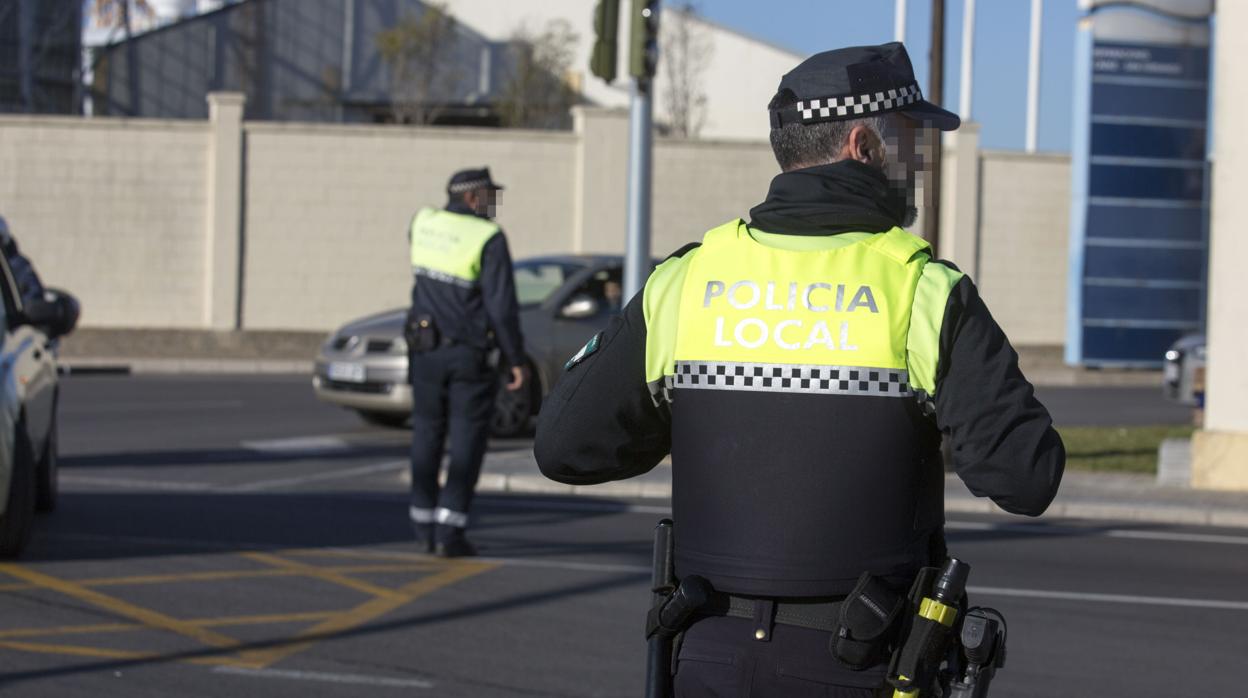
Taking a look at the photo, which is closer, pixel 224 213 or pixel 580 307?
pixel 580 307

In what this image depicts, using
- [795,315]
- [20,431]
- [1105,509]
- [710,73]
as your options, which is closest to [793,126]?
[795,315]

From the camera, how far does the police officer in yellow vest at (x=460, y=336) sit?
28.2ft

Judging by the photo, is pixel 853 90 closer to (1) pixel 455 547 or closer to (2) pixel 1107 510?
(1) pixel 455 547

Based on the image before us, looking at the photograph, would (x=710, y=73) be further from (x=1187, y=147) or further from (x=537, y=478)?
(x=537, y=478)

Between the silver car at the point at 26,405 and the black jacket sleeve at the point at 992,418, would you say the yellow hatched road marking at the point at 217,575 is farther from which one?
the black jacket sleeve at the point at 992,418

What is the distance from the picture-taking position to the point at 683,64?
43.2 meters

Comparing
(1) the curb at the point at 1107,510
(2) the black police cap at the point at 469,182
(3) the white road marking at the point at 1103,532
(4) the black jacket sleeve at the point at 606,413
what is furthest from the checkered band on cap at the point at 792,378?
(1) the curb at the point at 1107,510

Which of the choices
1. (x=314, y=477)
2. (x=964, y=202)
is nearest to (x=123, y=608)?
(x=314, y=477)

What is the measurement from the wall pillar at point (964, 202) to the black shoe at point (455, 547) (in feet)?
63.7

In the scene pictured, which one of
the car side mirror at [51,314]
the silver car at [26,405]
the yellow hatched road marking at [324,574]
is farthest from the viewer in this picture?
the car side mirror at [51,314]

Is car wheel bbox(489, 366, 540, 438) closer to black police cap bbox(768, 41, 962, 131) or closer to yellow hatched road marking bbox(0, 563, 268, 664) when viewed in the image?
yellow hatched road marking bbox(0, 563, 268, 664)

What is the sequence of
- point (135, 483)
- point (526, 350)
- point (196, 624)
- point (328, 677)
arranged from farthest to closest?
point (526, 350)
point (135, 483)
point (196, 624)
point (328, 677)

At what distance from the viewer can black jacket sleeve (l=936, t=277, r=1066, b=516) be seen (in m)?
2.68

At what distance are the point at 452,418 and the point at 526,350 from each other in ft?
19.3
